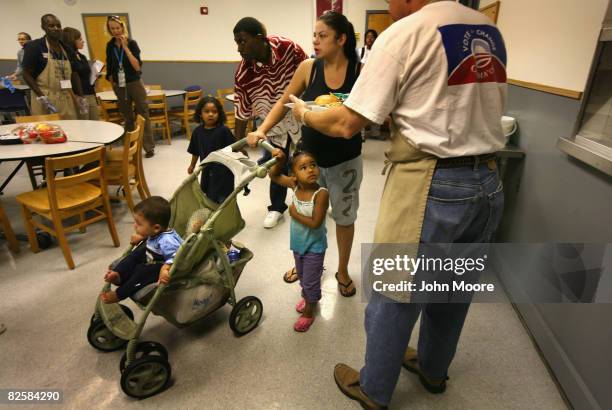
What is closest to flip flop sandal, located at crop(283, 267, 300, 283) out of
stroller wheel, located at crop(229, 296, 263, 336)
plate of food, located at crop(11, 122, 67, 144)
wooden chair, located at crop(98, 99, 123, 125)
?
stroller wheel, located at crop(229, 296, 263, 336)

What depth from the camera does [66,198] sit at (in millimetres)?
2623

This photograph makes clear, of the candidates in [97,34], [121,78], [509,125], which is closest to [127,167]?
[121,78]

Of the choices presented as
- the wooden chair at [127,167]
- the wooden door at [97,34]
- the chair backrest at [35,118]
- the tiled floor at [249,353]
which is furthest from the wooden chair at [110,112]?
the tiled floor at [249,353]

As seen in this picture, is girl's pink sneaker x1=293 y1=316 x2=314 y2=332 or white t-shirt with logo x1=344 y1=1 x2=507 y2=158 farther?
girl's pink sneaker x1=293 y1=316 x2=314 y2=332

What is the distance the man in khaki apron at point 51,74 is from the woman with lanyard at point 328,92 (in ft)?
11.0

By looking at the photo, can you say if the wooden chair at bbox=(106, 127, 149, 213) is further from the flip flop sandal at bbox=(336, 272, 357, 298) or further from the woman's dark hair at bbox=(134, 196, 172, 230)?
the flip flop sandal at bbox=(336, 272, 357, 298)

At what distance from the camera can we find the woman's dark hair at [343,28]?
1.75 metres

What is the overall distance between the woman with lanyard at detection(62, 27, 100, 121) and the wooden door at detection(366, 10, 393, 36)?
496 cm

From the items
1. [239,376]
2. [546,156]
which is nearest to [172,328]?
[239,376]

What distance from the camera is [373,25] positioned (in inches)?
275

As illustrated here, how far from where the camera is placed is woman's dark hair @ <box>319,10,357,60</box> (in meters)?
1.75

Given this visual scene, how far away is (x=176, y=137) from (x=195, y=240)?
5.23m

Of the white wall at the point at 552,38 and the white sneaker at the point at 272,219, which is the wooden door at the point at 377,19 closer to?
the white wall at the point at 552,38

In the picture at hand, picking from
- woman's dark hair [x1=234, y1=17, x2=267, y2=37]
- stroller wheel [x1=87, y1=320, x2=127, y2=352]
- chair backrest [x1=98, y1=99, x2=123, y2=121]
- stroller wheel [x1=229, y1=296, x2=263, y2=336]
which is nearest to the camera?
stroller wheel [x1=87, y1=320, x2=127, y2=352]
